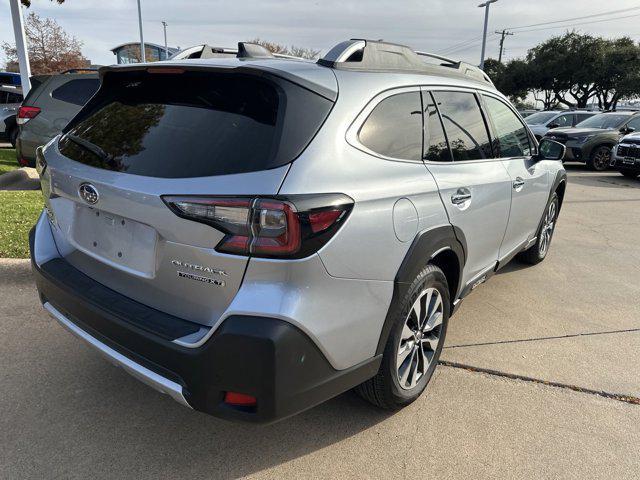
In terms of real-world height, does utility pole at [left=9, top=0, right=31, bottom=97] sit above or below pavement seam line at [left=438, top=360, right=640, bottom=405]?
above

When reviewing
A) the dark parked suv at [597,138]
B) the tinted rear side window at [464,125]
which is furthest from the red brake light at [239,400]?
the dark parked suv at [597,138]

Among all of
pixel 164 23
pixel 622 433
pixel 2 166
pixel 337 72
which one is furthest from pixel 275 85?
pixel 164 23

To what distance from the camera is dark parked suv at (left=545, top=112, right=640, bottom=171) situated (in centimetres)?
1384

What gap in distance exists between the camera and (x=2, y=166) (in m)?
9.26

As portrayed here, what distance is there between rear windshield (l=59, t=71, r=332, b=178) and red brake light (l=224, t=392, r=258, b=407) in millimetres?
848

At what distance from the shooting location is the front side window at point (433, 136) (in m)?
2.71

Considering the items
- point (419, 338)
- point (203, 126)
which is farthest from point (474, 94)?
point (203, 126)

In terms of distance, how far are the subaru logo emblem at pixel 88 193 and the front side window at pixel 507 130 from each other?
8.91 feet

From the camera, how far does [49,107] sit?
780 centimetres

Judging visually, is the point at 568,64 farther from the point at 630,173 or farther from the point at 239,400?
the point at 239,400

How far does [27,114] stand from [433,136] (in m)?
7.29

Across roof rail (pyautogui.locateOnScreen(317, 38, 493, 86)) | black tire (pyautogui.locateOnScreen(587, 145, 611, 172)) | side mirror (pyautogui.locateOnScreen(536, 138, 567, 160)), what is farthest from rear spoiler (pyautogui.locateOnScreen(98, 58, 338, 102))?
black tire (pyautogui.locateOnScreen(587, 145, 611, 172))

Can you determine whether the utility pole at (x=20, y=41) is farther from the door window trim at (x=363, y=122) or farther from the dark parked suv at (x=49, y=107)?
the door window trim at (x=363, y=122)

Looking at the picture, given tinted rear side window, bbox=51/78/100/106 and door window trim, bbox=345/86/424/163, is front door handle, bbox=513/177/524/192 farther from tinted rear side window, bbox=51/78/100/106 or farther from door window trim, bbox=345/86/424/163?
tinted rear side window, bbox=51/78/100/106
